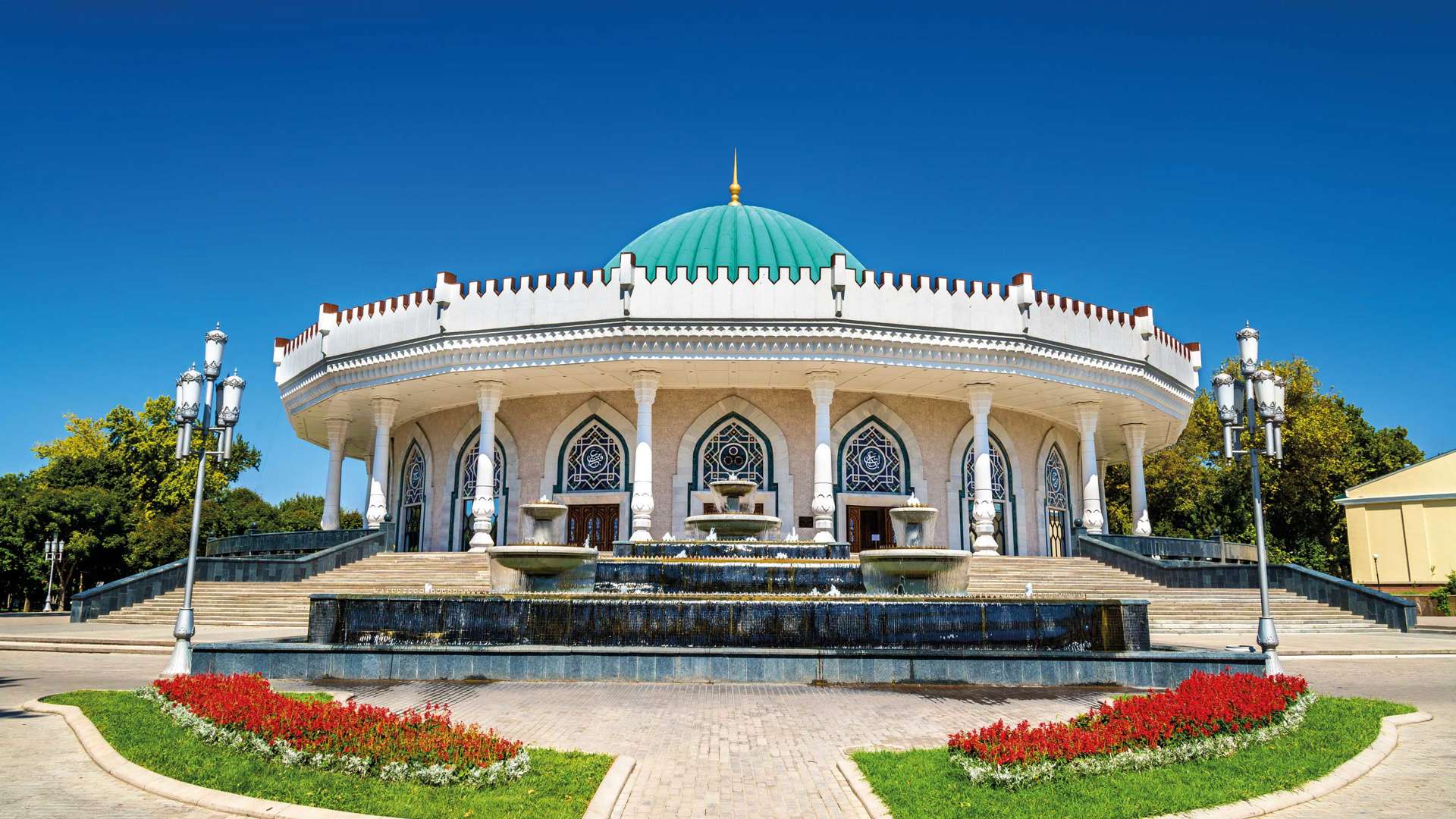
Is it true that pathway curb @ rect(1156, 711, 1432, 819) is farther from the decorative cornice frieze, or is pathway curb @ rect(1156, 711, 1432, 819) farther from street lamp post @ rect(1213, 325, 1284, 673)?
the decorative cornice frieze

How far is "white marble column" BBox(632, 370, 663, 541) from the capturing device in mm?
21047

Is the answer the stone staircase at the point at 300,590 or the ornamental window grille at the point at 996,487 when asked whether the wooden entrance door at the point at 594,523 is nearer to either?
the stone staircase at the point at 300,590

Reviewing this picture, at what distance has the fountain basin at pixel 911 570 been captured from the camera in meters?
13.4

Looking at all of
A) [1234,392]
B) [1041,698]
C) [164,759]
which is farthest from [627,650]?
[1234,392]

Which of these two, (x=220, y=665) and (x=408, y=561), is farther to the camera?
(x=408, y=561)

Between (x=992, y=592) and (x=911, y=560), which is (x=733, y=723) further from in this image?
(x=992, y=592)

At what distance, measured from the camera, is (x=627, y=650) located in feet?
31.6

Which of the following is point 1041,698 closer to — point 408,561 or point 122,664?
point 122,664

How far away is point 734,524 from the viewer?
63.5ft

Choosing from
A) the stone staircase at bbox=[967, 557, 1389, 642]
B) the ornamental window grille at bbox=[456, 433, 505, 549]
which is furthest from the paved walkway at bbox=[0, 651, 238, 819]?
the ornamental window grille at bbox=[456, 433, 505, 549]

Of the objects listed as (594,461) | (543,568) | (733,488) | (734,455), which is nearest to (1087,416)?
(734,455)

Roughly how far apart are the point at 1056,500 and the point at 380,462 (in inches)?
716

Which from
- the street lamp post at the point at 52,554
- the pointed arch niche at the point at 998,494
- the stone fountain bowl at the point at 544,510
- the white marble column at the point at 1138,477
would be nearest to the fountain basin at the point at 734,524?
the stone fountain bowl at the point at 544,510

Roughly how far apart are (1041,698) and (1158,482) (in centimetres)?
3877
